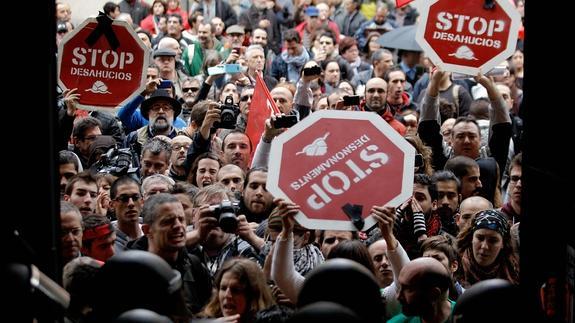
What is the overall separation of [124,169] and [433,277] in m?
4.54

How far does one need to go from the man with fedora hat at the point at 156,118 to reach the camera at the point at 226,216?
4.47 metres

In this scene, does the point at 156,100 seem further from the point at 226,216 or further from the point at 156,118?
the point at 226,216

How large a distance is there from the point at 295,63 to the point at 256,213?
360 inches

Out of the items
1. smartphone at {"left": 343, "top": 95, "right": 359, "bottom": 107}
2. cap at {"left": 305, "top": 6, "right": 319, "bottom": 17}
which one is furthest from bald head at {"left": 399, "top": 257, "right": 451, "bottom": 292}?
cap at {"left": 305, "top": 6, "right": 319, "bottom": 17}

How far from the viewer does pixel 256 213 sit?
9945 millimetres

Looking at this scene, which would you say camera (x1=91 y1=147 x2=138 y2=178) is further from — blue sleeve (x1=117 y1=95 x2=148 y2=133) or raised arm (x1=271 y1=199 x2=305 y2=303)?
raised arm (x1=271 y1=199 x2=305 y2=303)

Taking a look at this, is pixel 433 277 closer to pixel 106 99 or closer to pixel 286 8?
pixel 106 99

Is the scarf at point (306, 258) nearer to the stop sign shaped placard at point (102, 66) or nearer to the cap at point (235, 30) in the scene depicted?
the stop sign shaped placard at point (102, 66)

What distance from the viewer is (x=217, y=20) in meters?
20.9

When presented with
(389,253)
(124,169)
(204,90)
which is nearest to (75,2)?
(204,90)

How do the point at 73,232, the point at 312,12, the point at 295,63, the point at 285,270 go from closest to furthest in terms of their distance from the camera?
the point at 285,270, the point at 73,232, the point at 295,63, the point at 312,12

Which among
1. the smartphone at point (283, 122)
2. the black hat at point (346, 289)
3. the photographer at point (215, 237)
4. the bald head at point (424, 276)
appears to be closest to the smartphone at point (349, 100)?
the smartphone at point (283, 122)

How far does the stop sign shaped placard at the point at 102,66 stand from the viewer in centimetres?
1006

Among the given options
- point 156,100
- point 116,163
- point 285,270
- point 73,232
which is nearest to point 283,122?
point 116,163
